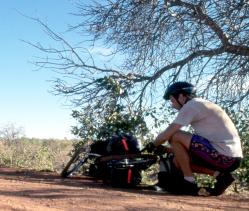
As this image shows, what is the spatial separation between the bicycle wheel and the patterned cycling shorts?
5.91 ft

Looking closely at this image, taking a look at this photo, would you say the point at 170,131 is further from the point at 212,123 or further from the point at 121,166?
the point at 121,166

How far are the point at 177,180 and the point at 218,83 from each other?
3709mm

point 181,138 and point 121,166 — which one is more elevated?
point 181,138

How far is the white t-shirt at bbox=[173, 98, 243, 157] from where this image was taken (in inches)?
223

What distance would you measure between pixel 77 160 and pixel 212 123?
2501 millimetres

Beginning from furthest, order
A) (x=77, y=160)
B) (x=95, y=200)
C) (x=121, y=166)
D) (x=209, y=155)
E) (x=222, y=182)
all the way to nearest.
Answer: (x=77, y=160) → (x=121, y=166) → (x=222, y=182) → (x=209, y=155) → (x=95, y=200)

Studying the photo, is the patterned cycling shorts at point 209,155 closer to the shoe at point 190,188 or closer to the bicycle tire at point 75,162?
the shoe at point 190,188

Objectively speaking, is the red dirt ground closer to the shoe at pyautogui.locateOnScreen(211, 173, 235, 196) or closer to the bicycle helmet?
the shoe at pyautogui.locateOnScreen(211, 173, 235, 196)

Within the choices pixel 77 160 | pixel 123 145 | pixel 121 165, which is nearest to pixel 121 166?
pixel 121 165

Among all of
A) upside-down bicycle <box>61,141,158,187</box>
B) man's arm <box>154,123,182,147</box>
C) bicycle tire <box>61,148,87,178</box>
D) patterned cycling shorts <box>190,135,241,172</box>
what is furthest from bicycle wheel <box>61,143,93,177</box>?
patterned cycling shorts <box>190,135,241,172</box>

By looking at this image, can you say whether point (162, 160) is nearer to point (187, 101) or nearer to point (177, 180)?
point (177, 180)

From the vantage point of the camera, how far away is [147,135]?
31.5 feet

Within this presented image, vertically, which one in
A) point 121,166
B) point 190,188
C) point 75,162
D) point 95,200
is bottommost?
point 95,200

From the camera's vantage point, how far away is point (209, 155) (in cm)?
568
